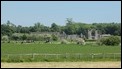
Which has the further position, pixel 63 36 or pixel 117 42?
A: pixel 63 36

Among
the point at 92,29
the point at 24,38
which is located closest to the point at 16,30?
the point at 24,38

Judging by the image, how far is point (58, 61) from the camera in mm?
25500

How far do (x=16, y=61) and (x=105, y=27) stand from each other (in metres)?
117

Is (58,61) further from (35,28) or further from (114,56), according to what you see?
(35,28)

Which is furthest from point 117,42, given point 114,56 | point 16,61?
point 16,61

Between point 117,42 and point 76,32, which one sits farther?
point 76,32

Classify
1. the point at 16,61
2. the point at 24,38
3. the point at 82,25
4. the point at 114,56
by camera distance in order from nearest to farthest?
the point at 16,61
the point at 114,56
the point at 24,38
the point at 82,25

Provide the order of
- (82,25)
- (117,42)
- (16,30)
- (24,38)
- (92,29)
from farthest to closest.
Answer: (82,25)
(92,29)
(16,30)
(24,38)
(117,42)

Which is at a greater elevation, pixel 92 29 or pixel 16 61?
pixel 16 61

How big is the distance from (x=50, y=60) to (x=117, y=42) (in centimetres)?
4768

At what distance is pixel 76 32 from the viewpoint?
488 ft

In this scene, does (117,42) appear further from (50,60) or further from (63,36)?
(63,36)

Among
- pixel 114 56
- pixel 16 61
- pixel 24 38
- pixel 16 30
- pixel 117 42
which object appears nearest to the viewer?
pixel 16 61

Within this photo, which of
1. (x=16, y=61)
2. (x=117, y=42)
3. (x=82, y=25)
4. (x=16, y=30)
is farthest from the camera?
(x=82, y=25)
